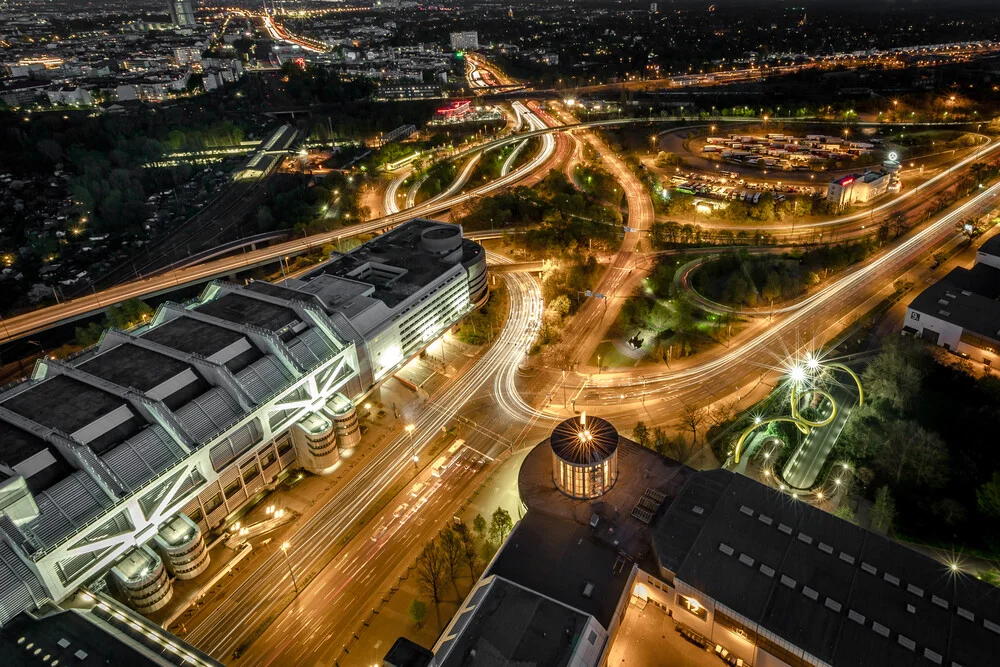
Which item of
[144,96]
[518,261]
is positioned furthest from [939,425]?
[144,96]

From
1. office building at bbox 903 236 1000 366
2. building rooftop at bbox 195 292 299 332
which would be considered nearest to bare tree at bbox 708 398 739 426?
office building at bbox 903 236 1000 366

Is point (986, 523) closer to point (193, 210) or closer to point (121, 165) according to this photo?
point (193, 210)

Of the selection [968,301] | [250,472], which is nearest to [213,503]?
[250,472]

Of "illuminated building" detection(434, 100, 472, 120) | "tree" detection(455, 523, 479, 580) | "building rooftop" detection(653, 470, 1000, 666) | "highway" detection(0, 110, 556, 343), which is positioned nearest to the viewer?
"building rooftop" detection(653, 470, 1000, 666)

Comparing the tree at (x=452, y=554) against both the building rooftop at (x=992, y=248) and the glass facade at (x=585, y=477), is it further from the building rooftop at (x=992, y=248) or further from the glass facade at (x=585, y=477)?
the building rooftop at (x=992, y=248)

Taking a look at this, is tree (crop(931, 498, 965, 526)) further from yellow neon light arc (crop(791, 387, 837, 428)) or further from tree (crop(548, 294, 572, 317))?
tree (crop(548, 294, 572, 317))

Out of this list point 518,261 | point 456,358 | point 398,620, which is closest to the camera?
point 398,620
